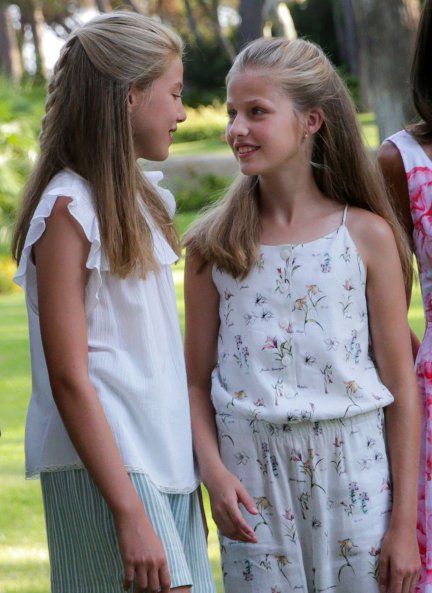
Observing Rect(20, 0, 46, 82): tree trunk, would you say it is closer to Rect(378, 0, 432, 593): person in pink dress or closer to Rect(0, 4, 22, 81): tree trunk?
Rect(0, 4, 22, 81): tree trunk

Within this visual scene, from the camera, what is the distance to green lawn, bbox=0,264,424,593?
15.5ft

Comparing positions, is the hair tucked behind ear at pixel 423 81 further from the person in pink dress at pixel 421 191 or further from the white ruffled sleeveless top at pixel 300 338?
the white ruffled sleeveless top at pixel 300 338

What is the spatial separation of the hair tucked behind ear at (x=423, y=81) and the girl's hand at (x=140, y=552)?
1.20 metres

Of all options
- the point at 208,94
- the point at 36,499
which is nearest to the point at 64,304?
the point at 36,499

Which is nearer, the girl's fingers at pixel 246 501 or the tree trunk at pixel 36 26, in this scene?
the girl's fingers at pixel 246 501

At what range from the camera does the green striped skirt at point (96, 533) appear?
2330mm

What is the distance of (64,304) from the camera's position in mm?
2271

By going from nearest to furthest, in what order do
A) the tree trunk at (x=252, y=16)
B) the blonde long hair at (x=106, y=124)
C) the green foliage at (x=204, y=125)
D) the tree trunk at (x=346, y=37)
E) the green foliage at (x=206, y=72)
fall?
the blonde long hair at (x=106, y=124)
the tree trunk at (x=252, y=16)
the green foliage at (x=204, y=125)
the green foliage at (x=206, y=72)
the tree trunk at (x=346, y=37)

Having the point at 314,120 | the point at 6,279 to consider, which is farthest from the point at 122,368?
the point at 6,279

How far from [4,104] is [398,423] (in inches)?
482

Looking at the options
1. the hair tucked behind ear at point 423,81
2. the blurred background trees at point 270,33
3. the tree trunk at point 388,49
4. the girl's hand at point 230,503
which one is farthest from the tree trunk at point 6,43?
the girl's hand at point 230,503

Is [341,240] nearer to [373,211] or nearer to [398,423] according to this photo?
[373,211]

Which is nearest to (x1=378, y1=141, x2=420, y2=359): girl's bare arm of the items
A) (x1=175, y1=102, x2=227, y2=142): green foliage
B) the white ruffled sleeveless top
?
the white ruffled sleeveless top

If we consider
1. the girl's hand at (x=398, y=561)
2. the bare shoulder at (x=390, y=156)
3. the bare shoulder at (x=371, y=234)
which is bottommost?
the girl's hand at (x=398, y=561)
